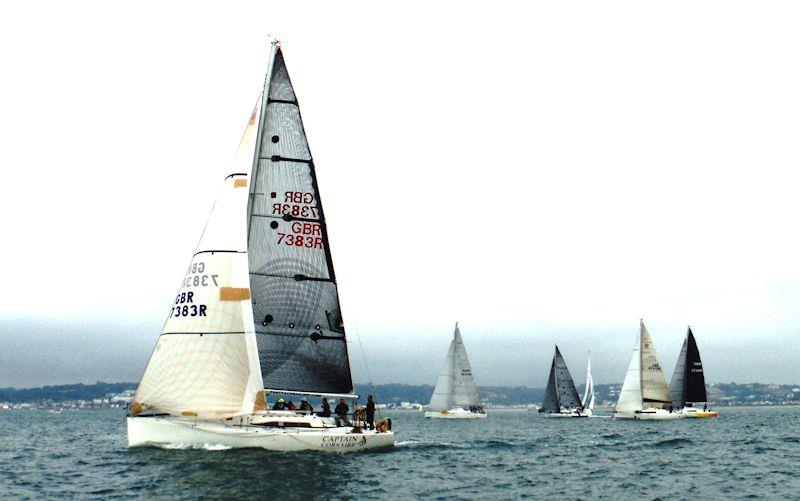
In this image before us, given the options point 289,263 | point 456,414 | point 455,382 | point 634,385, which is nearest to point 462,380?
point 455,382

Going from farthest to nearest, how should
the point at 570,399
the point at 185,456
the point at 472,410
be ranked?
1. the point at 570,399
2. the point at 472,410
3. the point at 185,456

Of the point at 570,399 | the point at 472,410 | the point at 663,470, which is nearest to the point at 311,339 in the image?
the point at 663,470

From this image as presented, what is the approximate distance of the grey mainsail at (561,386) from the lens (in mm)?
99438

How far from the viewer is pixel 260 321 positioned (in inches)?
1149

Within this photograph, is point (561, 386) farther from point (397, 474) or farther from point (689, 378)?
point (397, 474)

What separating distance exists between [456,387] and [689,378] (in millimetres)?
25235

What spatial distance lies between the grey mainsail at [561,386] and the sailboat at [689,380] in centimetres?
1766

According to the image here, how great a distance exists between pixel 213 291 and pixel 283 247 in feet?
10.9

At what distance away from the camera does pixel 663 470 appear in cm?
2761

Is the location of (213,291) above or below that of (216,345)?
above

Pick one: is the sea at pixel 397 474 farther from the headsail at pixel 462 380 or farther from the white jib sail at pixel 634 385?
the headsail at pixel 462 380

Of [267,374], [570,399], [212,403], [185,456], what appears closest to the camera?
[185,456]

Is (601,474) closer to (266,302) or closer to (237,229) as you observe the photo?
(266,302)

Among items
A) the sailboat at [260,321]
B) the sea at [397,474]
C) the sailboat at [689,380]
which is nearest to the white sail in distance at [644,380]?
the sailboat at [689,380]
